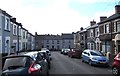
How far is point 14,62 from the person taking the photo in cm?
862

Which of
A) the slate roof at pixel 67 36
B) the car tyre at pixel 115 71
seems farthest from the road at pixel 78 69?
the slate roof at pixel 67 36

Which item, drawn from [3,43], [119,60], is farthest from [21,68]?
[3,43]

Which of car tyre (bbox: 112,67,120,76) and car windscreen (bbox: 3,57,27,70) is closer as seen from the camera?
car windscreen (bbox: 3,57,27,70)

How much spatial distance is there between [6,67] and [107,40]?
88.3 ft

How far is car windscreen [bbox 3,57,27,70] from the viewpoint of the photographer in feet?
27.7

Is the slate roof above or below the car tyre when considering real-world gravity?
above

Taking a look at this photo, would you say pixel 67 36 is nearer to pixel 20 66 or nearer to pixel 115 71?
pixel 115 71

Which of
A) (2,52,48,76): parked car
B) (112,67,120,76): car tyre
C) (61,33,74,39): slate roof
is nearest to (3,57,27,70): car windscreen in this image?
(2,52,48,76): parked car

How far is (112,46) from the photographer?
1258 inches

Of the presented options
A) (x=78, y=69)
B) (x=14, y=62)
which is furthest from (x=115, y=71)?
(x=14, y=62)

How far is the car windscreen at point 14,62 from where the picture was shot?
844 cm

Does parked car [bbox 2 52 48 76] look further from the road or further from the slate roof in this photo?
the slate roof

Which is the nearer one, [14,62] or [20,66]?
[20,66]

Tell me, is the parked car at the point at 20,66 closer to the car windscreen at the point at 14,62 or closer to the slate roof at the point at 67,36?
the car windscreen at the point at 14,62
